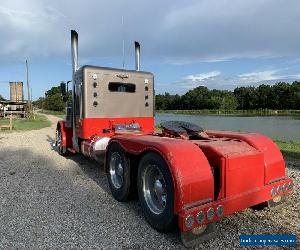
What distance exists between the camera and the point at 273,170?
4469 millimetres

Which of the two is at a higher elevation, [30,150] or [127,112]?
[127,112]

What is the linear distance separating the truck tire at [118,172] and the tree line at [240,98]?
109m

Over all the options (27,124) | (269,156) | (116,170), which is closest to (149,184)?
(116,170)

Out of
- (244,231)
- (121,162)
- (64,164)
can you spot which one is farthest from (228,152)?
(64,164)

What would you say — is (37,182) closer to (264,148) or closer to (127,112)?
(127,112)

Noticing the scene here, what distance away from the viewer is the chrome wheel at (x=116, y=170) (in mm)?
5398

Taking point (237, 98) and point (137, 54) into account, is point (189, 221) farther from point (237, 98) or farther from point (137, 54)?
point (237, 98)

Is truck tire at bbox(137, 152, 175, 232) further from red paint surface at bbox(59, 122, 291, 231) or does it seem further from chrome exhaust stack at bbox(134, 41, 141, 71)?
chrome exhaust stack at bbox(134, 41, 141, 71)

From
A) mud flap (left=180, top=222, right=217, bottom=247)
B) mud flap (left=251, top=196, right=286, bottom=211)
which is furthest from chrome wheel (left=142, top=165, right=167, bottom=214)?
mud flap (left=251, top=196, right=286, bottom=211)

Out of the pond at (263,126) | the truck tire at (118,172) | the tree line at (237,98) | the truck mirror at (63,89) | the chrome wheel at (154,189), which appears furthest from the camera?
the tree line at (237,98)

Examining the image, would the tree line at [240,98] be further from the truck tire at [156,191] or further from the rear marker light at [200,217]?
the rear marker light at [200,217]

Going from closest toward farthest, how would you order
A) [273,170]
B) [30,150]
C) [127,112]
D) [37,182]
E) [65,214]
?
[273,170], [65,214], [37,182], [127,112], [30,150]

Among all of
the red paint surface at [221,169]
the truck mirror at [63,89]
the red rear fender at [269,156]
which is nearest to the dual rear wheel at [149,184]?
the red paint surface at [221,169]

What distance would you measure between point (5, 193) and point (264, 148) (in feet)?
15.4
